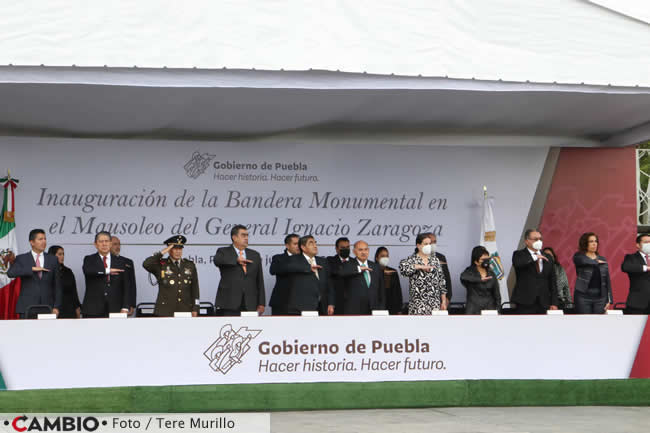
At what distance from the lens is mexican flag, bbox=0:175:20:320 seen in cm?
884

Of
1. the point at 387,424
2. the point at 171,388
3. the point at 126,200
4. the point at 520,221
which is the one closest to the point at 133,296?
the point at 126,200

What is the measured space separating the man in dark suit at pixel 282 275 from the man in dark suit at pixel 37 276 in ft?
6.22

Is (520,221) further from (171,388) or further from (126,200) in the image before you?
(171,388)

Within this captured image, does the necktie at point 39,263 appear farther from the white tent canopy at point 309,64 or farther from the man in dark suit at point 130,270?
the white tent canopy at point 309,64

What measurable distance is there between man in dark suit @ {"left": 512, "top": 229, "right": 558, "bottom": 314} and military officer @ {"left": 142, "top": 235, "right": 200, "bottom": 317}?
308 cm

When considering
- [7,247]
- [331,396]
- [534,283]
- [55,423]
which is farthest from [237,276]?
[55,423]

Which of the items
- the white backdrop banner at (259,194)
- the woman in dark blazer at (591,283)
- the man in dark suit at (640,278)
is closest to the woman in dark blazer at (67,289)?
the white backdrop banner at (259,194)

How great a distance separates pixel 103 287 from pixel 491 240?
4.04 meters

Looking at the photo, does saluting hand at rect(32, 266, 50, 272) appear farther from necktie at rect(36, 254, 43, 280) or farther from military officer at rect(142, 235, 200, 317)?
military officer at rect(142, 235, 200, 317)

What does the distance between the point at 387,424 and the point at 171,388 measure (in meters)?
1.60

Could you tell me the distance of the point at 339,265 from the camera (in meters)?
9.05

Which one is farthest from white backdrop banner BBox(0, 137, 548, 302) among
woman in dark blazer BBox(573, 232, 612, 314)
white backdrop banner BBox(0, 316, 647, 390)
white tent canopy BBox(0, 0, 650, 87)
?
white backdrop banner BBox(0, 316, 647, 390)

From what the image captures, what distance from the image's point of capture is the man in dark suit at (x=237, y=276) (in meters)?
8.09

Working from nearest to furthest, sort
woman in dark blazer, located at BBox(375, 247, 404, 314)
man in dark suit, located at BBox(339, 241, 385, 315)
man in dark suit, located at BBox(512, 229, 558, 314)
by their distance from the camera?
man in dark suit, located at BBox(339, 241, 385, 315) → man in dark suit, located at BBox(512, 229, 558, 314) → woman in dark blazer, located at BBox(375, 247, 404, 314)
